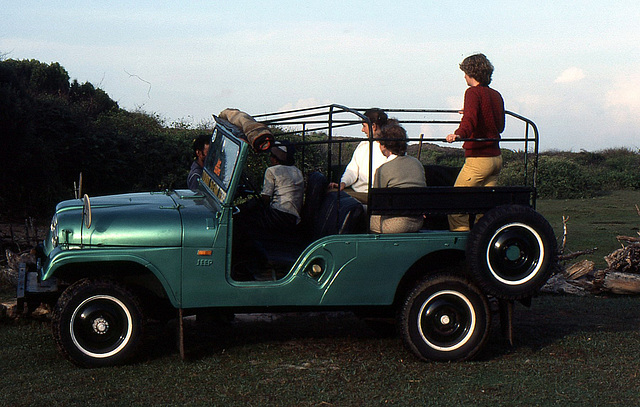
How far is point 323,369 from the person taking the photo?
A: 557cm

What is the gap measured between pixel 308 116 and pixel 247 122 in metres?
0.82

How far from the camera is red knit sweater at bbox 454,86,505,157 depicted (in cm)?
620

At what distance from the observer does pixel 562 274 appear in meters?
9.62

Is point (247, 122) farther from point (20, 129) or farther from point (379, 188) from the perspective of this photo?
point (20, 129)

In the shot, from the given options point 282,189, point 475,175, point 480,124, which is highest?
point 480,124

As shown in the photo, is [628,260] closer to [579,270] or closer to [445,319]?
[579,270]

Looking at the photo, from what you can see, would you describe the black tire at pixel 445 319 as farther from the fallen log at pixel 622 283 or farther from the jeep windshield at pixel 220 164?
the fallen log at pixel 622 283

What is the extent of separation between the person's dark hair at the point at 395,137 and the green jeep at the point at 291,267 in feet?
1.83

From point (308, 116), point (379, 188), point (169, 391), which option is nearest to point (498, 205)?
point (379, 188)

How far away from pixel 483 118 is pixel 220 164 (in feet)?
7.51

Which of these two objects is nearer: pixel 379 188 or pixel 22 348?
pixel 379 188

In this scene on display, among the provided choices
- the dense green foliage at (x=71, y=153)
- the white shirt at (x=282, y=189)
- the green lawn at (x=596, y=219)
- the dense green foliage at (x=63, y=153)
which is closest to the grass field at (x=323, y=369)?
the white shirt at (x=282, y=189)

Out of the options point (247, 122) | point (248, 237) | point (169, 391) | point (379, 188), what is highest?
point (247, 122)

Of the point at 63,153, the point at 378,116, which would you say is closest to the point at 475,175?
the point at 378,116
